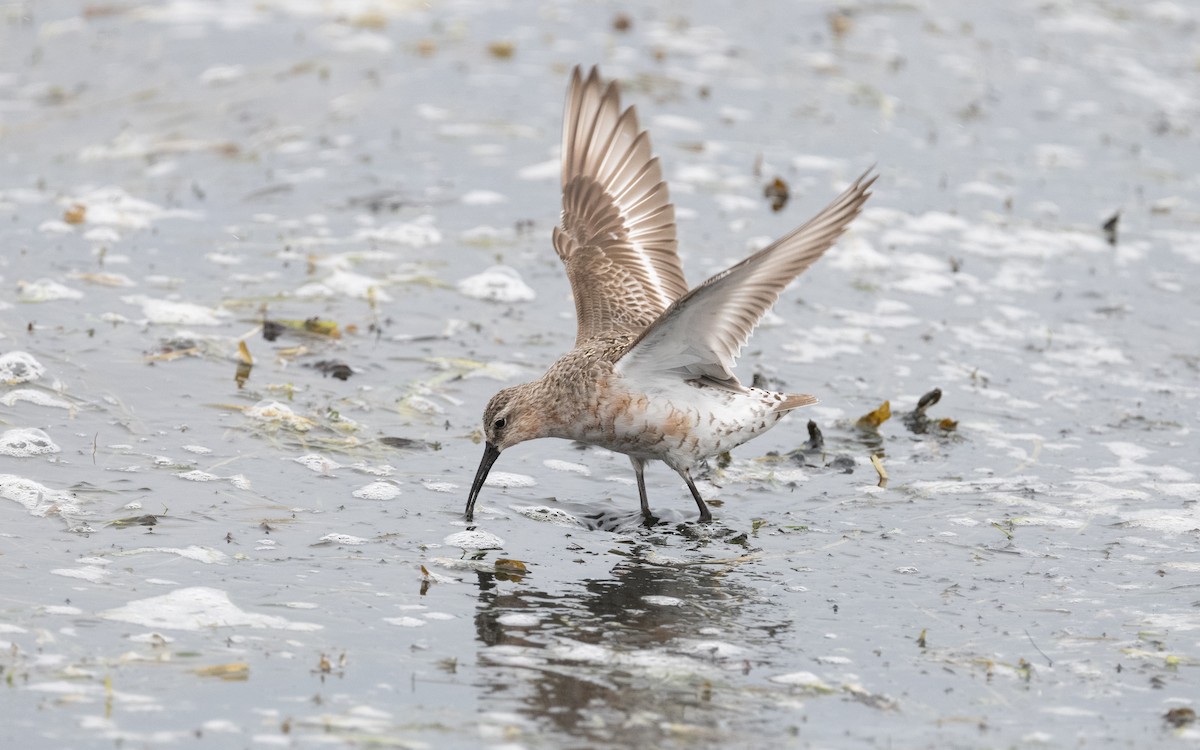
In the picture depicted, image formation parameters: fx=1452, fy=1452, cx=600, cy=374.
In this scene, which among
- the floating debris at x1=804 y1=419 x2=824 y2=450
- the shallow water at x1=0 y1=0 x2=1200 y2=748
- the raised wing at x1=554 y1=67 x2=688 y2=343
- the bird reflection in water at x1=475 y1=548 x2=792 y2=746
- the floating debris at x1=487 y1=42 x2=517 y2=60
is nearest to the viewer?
the bird reflection in water at x1=475 y1=548 x2=792 y2=746

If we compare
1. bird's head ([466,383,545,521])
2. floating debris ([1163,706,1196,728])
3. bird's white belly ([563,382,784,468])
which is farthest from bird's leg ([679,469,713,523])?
floating debris ([1163,706,1196,728])

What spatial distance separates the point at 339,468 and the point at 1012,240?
19.1 feet

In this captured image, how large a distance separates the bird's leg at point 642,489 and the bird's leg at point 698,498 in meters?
0.20

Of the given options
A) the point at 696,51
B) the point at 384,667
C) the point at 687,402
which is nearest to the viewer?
the point at 384,667

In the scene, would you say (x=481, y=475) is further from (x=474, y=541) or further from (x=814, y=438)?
(x=814, y=438)

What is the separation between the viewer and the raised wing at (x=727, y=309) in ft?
19.2

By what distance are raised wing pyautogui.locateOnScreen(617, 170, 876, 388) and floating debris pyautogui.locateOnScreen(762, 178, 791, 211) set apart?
435cm

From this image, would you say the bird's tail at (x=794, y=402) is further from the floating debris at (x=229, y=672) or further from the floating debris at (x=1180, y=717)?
the floating debris at (x=229, y=672)

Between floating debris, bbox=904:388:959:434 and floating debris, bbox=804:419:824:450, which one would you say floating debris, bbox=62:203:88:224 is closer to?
floating debris, bbox=804:419:824:450

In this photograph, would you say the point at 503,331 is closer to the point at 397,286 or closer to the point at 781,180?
the point at 397,286

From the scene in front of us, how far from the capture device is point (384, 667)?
4.81 metres

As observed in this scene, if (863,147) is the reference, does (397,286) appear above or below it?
below

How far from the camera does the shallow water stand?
480 cm

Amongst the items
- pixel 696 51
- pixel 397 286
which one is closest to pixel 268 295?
pixel 397 286
